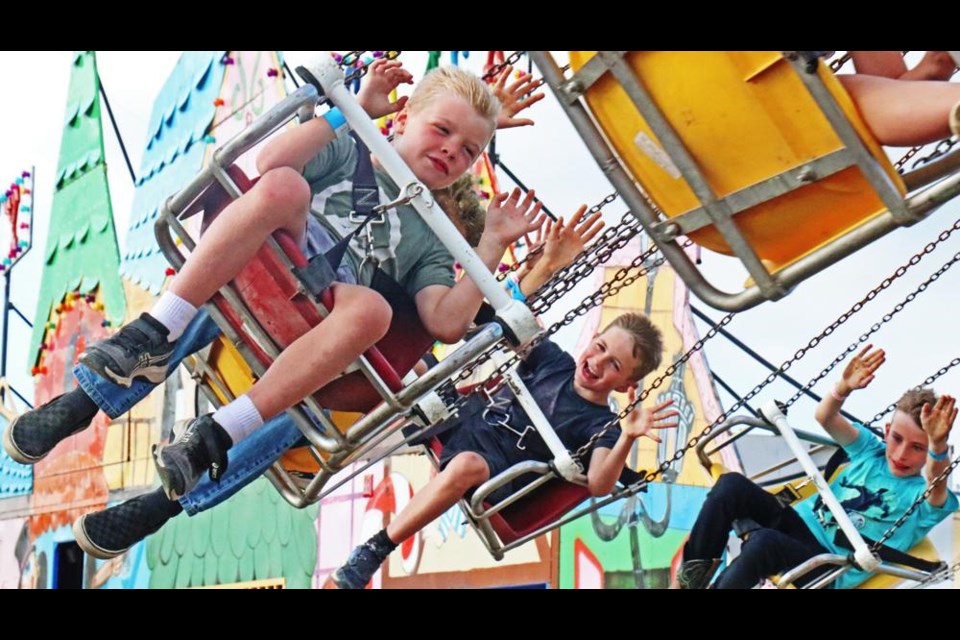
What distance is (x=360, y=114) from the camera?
234 cm

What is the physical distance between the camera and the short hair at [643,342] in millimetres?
3160

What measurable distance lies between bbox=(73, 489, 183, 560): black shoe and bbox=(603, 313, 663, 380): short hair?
1029 millimetres

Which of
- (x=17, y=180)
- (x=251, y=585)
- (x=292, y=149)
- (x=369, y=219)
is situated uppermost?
(x=17, y=180)

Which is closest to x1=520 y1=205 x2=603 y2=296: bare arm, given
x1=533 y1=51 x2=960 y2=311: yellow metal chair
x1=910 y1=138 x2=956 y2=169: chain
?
x1=533 y1=51 x2=960 y2=311: yellow metal chair

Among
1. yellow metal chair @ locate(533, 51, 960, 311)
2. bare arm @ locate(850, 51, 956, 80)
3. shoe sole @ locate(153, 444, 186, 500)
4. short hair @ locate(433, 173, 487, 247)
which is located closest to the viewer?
yellow metal chair @ locate(533, 51, 960, 311)

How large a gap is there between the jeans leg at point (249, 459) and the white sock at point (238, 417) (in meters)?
0.27

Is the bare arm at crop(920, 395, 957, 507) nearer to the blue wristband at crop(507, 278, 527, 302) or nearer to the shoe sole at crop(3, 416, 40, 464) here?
the blue wristband at crop(507, 278, 527, 302)

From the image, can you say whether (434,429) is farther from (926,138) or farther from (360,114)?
(926,138)

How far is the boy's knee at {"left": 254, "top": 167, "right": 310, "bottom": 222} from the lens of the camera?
2402 mm

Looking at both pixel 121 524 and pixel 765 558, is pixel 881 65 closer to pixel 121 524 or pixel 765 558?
pixel 765 558

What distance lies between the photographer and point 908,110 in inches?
66.1
